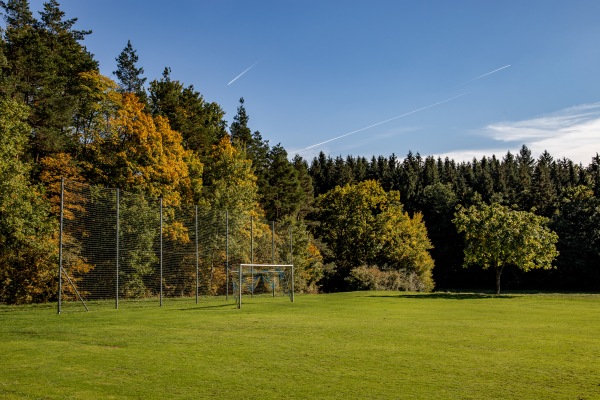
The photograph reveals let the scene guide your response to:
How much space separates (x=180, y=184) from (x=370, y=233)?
24.2 m

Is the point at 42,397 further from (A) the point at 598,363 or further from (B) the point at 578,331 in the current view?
(B) the point at 578,331

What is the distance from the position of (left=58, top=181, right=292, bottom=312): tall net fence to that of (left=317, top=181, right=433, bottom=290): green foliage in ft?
89.5

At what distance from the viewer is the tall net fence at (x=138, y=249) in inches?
851

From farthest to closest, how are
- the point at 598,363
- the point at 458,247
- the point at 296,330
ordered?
the point at 458,247 → the point at 296,330 → the point at 598,363

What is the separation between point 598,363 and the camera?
8531 mm

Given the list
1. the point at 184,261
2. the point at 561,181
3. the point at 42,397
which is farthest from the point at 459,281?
the point at 42,397

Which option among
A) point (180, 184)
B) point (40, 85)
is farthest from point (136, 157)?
point (40, 85)

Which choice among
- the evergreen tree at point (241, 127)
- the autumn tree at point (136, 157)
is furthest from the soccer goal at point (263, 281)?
the evergreen tree at point (241, 127)

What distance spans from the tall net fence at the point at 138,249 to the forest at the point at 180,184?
12.5 ft

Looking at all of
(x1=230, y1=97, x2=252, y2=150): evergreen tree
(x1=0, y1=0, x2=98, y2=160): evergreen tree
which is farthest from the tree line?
(x1=0, y1=0, x2=98, y2=160): evergreen tree

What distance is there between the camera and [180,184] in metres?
35.5

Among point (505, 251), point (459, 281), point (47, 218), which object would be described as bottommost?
point (459, 281)

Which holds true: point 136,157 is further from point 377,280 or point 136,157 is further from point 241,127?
point 241,127

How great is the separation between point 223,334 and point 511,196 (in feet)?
249
